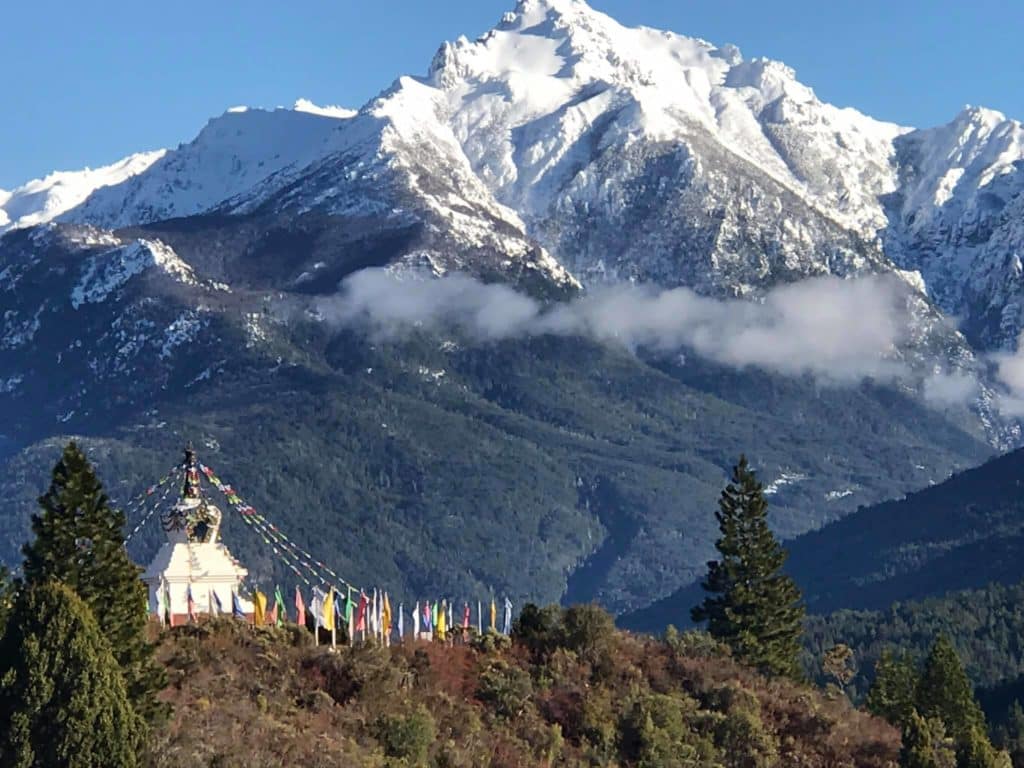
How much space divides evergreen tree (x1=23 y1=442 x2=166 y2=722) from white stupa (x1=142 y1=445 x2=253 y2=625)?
13.4m

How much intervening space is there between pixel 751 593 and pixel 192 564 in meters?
32.1

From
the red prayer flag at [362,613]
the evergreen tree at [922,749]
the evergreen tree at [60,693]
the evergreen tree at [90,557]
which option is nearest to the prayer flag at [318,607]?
the red prayer flag at [362,613]

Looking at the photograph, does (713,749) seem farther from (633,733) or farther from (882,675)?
(882,675)

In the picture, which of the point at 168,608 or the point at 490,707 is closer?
the point at 490,707

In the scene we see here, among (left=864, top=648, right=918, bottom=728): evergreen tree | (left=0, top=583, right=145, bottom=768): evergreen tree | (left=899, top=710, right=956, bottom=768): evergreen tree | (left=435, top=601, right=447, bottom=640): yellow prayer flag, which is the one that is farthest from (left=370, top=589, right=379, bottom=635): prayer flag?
(left=864, top=648, right=918, bottom=728): evergreen tree

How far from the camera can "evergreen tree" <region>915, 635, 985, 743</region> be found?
4596 inches

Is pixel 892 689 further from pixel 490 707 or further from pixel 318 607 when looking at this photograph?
pixel 490 707

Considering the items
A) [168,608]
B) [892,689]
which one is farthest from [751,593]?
[168,608]

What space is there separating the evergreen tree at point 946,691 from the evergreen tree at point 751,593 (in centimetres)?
1368

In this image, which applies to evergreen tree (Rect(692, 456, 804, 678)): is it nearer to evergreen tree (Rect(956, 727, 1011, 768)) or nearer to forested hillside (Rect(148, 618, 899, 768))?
evergreen tree (Rect(956, 727, 1011, 768))

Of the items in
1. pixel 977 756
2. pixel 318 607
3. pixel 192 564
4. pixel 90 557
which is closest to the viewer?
pixel 90 557

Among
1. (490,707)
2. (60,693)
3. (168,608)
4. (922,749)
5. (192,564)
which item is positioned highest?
(192,564)

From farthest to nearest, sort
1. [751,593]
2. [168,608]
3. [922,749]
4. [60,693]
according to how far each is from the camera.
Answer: [751,593]
[168,608]
[922,749]
[60,693]

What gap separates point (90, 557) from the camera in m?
69.1
